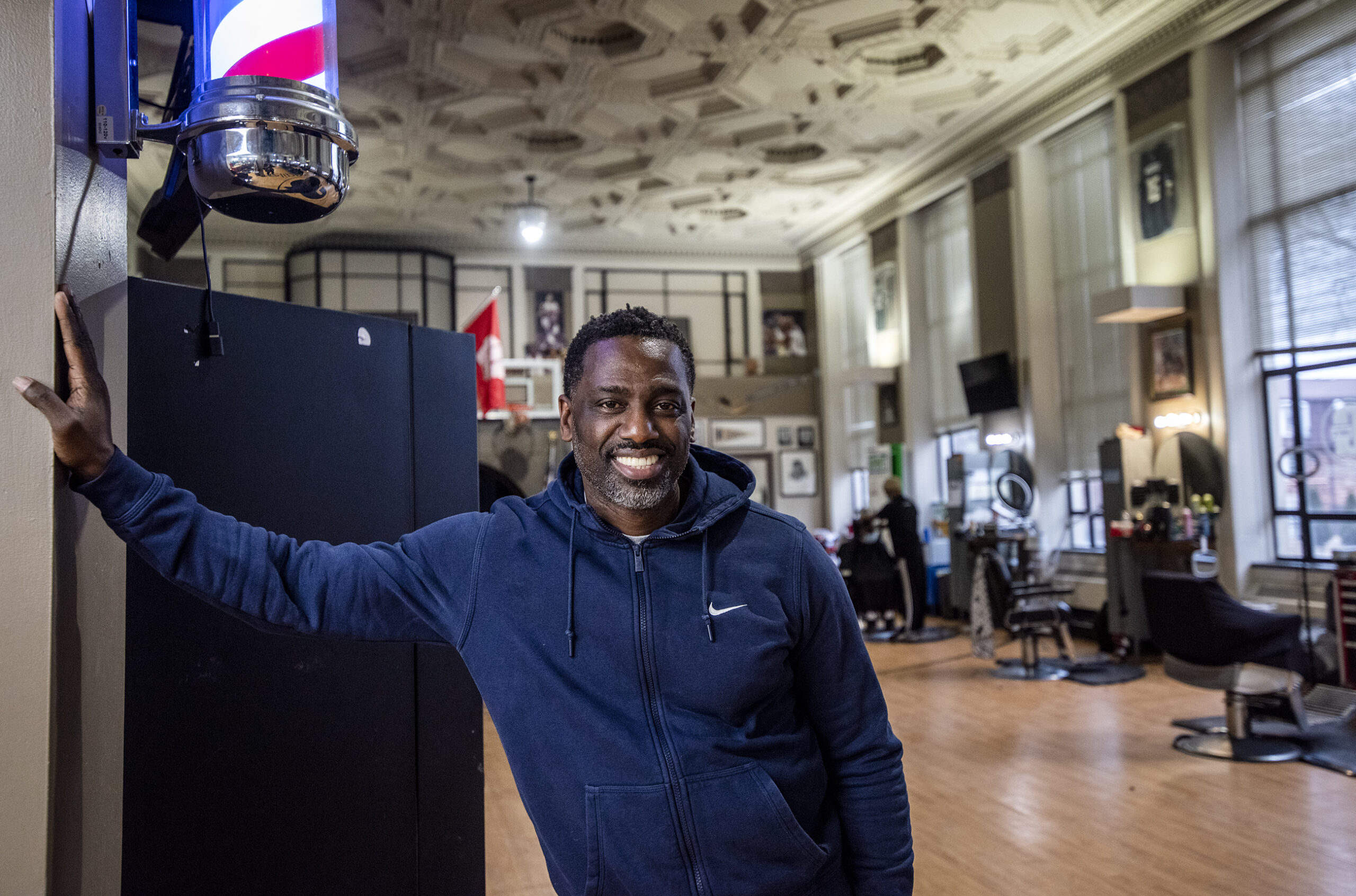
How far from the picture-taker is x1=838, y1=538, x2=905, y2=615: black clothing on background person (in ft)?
30.8

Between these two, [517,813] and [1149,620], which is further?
[1149,620]

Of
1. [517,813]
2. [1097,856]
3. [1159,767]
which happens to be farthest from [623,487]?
[1159,767]

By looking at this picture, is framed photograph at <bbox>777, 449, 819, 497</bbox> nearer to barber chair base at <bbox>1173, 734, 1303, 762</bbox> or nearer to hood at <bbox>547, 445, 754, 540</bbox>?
barber chair base at <bbox>1173, 734, 1303, 762</bbox>

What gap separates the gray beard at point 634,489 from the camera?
4.84 ft

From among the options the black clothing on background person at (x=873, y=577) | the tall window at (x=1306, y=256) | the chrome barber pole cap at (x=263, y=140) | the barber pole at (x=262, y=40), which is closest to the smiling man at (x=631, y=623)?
the chrome barber pole cap at (x=263, y=140)

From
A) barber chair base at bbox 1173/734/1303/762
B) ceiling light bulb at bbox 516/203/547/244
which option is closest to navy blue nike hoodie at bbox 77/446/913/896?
barber chair base at bbox 1173/734/1303/762

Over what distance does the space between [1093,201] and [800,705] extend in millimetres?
9181

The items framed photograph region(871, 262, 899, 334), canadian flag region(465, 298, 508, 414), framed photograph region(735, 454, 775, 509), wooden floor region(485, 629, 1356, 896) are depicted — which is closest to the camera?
wooden floor region(485, 629, 1356, 896)

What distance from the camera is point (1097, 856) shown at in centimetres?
366

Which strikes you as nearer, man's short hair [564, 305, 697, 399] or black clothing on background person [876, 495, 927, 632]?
man's short hair [564, 305, 697, 399]

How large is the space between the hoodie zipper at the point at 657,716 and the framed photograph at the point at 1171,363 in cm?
754

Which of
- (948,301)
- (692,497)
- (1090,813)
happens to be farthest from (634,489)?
(948,301)

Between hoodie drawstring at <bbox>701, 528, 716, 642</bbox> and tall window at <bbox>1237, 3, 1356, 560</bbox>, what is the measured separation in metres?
6.64

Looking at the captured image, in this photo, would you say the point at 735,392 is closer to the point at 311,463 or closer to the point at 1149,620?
the point at 1149,620
